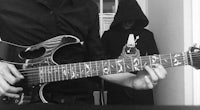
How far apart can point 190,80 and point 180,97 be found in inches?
5.5

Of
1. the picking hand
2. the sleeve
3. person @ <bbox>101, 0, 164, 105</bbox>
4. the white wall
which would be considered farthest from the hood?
the picking hand

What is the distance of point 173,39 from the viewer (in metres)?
1.54

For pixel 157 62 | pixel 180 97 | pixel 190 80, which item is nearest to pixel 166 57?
pixel 157 62

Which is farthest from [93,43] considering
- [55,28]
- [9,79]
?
[9,79]

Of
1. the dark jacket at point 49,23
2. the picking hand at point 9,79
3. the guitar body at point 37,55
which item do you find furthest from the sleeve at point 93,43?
the picking hand at point 9,79

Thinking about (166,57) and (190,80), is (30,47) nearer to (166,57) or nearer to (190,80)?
(166,57)

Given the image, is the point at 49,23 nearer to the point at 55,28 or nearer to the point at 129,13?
the point at 55,28

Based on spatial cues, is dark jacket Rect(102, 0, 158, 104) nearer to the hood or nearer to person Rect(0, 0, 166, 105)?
the hood

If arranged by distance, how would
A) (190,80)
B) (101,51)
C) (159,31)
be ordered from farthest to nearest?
(159,31) < (190,80) < (101,51)

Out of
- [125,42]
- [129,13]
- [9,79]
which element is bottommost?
[9,79]

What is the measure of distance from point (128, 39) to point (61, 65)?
0.87 m

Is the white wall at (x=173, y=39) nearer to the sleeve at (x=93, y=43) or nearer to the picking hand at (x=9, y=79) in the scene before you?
the sleeve at (x=93, y=43)

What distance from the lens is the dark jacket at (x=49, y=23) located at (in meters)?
0.87

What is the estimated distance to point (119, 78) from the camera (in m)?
0.94
